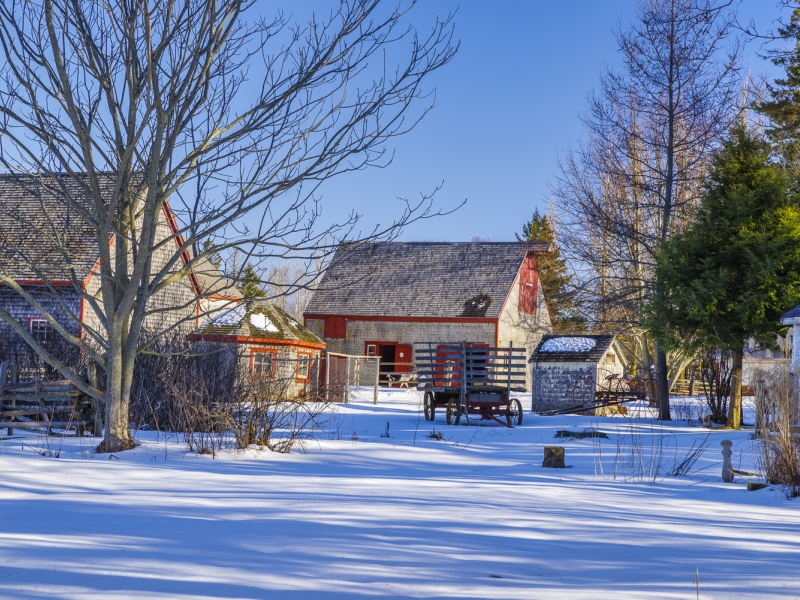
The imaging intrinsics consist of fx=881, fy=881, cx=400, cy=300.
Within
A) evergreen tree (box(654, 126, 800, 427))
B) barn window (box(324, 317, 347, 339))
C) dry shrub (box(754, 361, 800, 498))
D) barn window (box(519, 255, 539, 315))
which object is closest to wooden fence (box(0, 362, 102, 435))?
dry shrub (box(754, 361, 800, 498))

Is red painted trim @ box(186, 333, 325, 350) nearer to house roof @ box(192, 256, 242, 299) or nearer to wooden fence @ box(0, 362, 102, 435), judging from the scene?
house roof @ box(192, 256, 242, 299)

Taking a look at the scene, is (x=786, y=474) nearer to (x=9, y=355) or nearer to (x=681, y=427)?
(x=681, y=427)

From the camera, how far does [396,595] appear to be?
4.48m

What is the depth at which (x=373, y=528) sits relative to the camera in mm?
6285

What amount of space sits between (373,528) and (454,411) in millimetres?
14590

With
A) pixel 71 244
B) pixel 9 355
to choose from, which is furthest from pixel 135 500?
pixel 71 244

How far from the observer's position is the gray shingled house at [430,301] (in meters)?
37.3

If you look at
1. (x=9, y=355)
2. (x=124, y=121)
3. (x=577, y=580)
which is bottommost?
(x=577, y=580)

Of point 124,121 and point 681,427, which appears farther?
point 681,427

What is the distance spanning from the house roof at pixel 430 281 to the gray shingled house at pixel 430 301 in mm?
42

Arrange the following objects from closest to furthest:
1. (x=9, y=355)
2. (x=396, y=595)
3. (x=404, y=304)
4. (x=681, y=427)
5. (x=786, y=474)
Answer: (x=396, y=595), (x=786, y=474), (x=9, y=355), (x=681, y=427), (x=404, y=304)

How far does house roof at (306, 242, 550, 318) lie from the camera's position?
37.5 meters

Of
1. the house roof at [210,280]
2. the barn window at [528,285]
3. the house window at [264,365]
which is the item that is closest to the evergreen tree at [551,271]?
the barn window at [528,285]

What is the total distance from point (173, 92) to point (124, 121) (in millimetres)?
867
